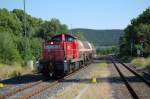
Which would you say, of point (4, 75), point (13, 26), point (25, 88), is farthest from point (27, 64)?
point (13, 26)

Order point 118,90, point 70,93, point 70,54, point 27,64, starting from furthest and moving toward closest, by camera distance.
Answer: point 27,64 → point 70,54 → point 118,90 → point 70,93

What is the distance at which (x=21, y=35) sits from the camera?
10594 centimetres

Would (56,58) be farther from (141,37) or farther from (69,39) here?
(141,37)

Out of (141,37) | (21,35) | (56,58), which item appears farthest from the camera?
(21,35)

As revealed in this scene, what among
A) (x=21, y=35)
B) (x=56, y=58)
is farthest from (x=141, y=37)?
(x=56, y=58)

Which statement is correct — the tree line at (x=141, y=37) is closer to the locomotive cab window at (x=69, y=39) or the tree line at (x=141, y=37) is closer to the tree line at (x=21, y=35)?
the tree line at (x=21, y=35)

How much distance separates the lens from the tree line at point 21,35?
5441cm

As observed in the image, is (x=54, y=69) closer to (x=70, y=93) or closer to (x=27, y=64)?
(x=70, y=93)

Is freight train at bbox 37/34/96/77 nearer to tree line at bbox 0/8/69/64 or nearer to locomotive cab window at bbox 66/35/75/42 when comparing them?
locomotive cab window at bbox 66/35/75/42

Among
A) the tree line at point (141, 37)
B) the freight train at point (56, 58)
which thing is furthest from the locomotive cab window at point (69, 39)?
the tree line at point (141, 37)

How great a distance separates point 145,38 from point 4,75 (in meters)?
51.4

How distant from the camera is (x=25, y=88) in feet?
78.5

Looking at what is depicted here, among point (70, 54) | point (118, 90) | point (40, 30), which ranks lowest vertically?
point (118, 90)

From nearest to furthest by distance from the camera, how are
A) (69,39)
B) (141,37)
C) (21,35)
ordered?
(69,39) → (141,37) → (21,35)
